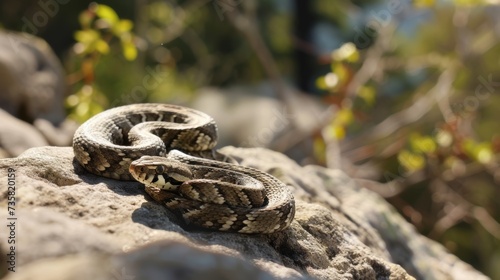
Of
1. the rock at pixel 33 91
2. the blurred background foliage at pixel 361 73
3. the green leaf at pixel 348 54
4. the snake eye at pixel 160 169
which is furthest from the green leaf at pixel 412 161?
the snake eye at pixel 160 169

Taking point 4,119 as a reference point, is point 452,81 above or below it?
above

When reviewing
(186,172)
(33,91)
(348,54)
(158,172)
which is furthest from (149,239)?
(33,91)

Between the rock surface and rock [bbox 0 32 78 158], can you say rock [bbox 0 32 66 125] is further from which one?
the rock surface

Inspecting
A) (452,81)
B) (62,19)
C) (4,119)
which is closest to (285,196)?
(4,119)

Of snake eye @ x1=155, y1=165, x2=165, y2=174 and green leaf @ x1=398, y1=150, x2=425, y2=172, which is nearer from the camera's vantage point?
snake eye @ x1=155, y1=165, x2=165, y2=174

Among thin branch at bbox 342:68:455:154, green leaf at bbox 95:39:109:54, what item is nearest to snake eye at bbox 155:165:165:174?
green leaf at bbox 95:39:109:54

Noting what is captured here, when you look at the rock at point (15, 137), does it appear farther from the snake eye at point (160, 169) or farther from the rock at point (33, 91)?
the snake eye at point (160, 169)

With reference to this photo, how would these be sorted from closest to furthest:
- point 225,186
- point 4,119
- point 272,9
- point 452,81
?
point 225,186 → point 4,119 → point 452,81 → point 272,9

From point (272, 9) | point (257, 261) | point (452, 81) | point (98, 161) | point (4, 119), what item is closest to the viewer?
point (257, 261)

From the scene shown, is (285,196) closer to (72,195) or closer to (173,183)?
(173,183)
